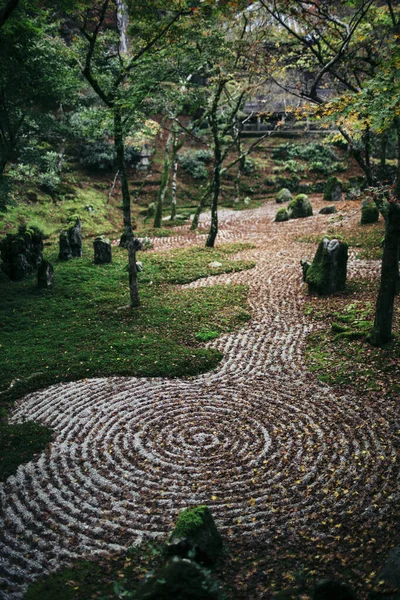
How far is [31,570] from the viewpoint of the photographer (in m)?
5.81

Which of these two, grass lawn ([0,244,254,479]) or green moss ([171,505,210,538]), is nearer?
green moss ([171,505,210,538])

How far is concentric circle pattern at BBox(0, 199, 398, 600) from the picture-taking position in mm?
6492

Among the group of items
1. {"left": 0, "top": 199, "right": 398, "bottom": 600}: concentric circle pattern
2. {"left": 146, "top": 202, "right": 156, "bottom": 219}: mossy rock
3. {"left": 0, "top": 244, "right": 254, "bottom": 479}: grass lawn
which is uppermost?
{"left": 146, "top": 202, "right": 156, "bottom": 219}: mossy rock

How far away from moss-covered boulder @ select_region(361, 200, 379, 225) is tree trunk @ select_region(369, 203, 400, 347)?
14614 millimetres

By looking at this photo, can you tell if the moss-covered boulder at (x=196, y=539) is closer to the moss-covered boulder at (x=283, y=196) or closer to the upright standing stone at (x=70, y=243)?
the upright standing stone at (x=70, y=243)

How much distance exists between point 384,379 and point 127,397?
602 cm

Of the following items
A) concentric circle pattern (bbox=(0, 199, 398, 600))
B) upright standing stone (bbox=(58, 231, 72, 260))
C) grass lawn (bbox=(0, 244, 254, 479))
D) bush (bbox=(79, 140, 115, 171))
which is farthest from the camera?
bush (bbox=(79, 140, 115, 171))

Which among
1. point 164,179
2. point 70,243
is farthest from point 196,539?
point 164,179

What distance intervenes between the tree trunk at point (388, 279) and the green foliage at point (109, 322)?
4.33 metres

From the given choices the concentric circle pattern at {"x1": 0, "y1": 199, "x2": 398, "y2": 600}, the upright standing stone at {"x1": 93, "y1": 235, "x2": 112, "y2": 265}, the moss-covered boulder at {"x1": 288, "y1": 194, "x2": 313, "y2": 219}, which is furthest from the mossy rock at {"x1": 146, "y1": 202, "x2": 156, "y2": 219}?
the concentric circle pattern at {"x1": 0, "y1": 199, "x2": 398, "y2": 600}

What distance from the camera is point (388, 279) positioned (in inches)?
423

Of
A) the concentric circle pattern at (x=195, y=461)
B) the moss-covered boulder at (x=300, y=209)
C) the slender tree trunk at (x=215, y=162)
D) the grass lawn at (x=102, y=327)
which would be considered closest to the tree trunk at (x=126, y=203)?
the grass lawn at (x=102, y=327)

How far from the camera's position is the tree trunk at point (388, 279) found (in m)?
10.3

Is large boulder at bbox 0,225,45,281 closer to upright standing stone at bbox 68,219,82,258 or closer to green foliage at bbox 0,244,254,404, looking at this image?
green foliage at bbox 0,244,254,404
